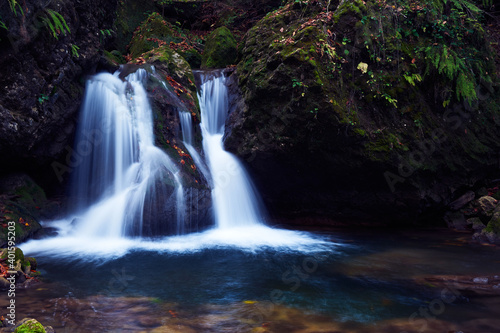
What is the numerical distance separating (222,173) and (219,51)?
5.19 meters

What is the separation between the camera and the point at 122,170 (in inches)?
271

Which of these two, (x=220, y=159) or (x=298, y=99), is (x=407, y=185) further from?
(x=220, y=159)

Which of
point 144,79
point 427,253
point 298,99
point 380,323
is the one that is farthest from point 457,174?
point 144,79

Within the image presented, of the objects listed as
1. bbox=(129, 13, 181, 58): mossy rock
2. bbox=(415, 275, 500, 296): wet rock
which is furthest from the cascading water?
bbox=(129, 13, 181, 58): mossy rock

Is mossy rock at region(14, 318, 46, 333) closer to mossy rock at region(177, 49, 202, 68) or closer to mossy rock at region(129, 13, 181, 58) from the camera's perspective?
mossy rock at region(129, 13, 181, 58)

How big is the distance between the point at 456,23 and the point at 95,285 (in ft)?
31.8

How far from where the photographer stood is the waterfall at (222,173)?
780 cm

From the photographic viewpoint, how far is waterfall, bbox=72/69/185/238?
20.5ft

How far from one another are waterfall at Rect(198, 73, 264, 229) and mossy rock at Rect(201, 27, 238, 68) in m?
1.78

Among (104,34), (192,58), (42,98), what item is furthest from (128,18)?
(42,98)

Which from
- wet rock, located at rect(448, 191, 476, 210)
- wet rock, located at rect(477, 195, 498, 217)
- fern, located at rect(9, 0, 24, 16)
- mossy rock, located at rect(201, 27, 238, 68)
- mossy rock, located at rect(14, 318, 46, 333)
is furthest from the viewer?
mossy rock, located at rect(201, 27, 238, 68)

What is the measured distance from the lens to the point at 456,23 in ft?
26.0

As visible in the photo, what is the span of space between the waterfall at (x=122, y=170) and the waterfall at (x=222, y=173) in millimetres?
1414

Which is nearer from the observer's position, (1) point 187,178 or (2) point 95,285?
(2) point 95,285
